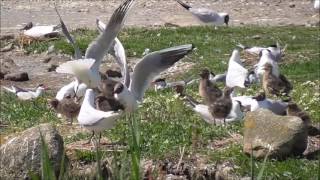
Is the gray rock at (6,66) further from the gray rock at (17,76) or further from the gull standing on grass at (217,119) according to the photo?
the gull standing on grass at (217,119)

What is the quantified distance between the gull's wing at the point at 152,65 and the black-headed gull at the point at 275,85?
2.45 m

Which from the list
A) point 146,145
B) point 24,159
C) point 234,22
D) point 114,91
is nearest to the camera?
point 24,159

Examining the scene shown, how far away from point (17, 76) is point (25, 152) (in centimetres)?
776

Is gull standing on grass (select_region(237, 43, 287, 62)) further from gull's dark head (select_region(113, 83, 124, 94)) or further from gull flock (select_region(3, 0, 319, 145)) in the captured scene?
gull's dark head (select_region(113, 83, 124, 94))

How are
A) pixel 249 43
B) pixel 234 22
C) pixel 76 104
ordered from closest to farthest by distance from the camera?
pixel 76 104
pixel 249 43
pixel 234 22

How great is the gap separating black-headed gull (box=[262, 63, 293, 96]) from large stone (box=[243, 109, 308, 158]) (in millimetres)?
3252

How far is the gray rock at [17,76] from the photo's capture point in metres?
15.9

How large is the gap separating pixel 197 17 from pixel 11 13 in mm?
7771

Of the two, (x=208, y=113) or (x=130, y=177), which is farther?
(x=208, y=113)

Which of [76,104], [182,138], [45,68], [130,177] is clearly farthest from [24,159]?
[45,68]

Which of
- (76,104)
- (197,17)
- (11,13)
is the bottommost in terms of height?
(11,13)

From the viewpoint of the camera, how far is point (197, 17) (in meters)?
21.3

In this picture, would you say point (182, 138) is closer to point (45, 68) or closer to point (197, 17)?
point (45, 68)

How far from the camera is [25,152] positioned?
27.2 feet
